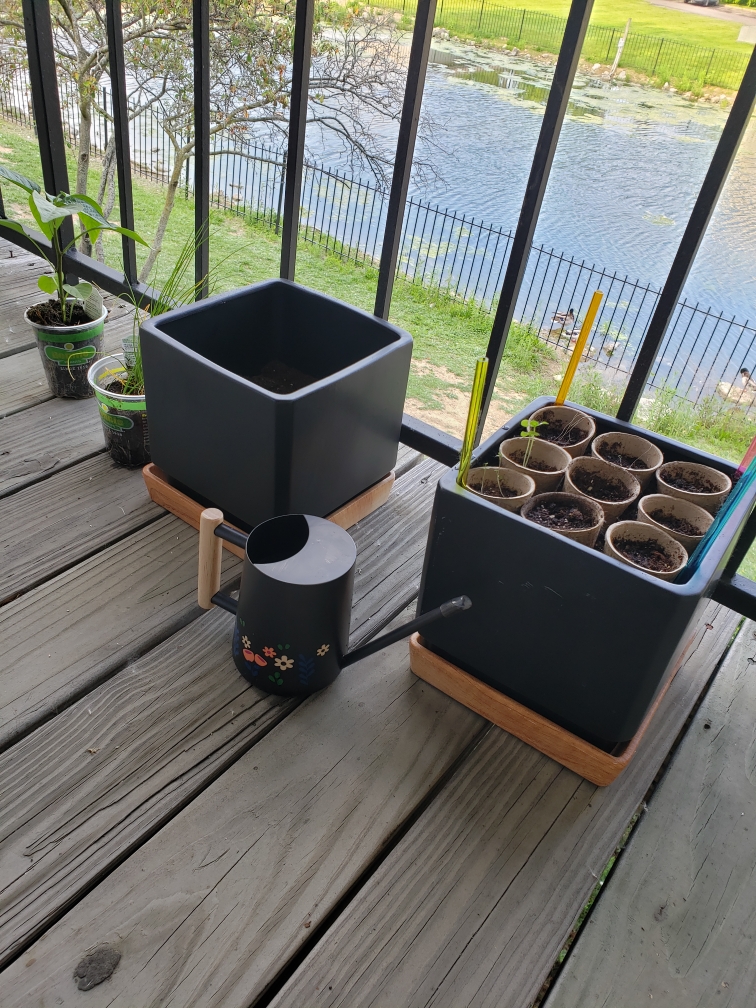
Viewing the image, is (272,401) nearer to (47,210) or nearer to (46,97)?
(47,210)

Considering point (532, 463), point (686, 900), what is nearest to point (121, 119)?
point (532, 463)

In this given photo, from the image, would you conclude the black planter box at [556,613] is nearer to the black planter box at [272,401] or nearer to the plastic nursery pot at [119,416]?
the black planter box at [272,401]

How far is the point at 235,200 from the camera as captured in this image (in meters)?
6.66

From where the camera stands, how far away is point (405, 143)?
3.70 ft

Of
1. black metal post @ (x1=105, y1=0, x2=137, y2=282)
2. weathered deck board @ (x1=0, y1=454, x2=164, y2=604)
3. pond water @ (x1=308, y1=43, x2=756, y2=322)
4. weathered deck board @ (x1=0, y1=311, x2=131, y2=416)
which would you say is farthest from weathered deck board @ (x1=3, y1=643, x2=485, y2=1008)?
pond water @ (x1=308, y1=43, x2=756, y2=322)

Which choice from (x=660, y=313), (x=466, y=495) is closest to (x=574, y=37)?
(x=660, y=313)

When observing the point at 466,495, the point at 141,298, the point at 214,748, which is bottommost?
the point at 214,748

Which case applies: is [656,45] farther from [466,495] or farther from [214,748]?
[214,748]

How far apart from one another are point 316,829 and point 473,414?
0.51 metres

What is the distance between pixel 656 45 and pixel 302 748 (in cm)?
269

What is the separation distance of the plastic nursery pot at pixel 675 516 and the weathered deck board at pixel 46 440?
0.99 m

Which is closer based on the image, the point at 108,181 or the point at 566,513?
the point at 566,513

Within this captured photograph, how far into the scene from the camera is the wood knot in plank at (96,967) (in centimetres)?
68

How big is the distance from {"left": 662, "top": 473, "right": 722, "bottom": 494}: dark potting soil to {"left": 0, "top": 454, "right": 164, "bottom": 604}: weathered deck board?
2.68 feet
